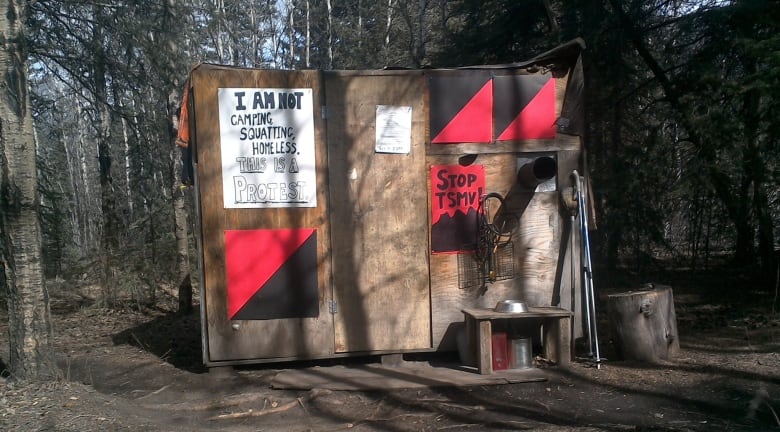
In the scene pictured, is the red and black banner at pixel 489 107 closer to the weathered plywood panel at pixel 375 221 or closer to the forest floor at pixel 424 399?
the weathered plywood panel at pixel 375 221

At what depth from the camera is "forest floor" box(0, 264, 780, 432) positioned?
5.16m

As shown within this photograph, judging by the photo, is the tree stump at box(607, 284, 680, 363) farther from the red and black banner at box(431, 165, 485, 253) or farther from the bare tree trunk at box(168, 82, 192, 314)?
the bare tree trunk at box(168, 82, 192, 314)

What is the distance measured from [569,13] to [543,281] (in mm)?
6444

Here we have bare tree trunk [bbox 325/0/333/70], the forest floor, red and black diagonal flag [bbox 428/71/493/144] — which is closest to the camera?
the forest floor

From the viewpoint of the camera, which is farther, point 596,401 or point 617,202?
point 617,202

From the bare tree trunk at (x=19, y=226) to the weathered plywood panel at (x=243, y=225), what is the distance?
153 cm

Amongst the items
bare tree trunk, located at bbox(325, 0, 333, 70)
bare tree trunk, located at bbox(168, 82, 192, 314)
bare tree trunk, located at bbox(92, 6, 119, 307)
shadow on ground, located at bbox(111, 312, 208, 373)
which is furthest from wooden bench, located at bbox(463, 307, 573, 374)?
bare tree trunk, located at bbox(325, 0, 333, 70)

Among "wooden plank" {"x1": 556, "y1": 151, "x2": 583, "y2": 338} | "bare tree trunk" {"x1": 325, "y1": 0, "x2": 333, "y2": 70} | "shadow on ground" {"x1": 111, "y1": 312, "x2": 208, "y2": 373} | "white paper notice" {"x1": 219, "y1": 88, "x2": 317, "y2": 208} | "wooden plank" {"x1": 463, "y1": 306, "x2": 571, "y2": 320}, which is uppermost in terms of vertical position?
"bare tree trunk" {"x1": 325, "y1": 0, "x2": 333, "y2": 70}

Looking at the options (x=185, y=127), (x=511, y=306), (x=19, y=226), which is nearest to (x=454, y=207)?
(x=511, y=306)

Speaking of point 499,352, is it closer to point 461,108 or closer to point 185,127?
point 461,108

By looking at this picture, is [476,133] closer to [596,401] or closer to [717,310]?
[596,401]

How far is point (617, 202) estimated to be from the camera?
10.7 metres

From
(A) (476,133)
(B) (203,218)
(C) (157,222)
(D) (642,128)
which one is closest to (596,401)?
(A) (476,133)

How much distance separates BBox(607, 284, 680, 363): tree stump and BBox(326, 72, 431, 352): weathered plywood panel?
6.55 feet
